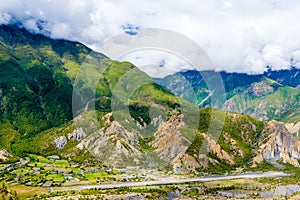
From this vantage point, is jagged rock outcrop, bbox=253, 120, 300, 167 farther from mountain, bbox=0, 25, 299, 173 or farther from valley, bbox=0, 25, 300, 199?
mountain, bbox=0, 25, 299, 173

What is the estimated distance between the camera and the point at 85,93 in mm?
184500

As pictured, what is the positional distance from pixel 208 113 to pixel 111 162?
130 ft

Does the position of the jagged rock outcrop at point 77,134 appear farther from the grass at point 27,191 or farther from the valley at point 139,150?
the grass at point 27,191

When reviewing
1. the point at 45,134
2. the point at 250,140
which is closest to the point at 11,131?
the point at 45,134

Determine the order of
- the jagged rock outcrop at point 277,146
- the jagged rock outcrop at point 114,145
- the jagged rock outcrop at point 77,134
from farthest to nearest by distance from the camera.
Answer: the jagged rock outcrop at point 277,146, the jagged rock outcrop at point 77,134, the jagged rock outcrop at point 114,145

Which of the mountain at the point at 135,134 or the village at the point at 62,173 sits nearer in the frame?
the village at the point at 62,173

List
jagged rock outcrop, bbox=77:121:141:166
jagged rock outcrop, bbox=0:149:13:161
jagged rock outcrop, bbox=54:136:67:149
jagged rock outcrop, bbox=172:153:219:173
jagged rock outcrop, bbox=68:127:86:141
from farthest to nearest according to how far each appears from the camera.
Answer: jagged rock outcrop, bbox=54:136:67:149
jagged rock outcrop, bbox=68:127:86:141
jagged rock outcrop, bbox=0:149:13:161
jagged rock outcrop, bbox=172:153:219:173
jagged rock outcrop, bbox=77:121:141:166

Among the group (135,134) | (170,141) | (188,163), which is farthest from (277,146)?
(135,134)

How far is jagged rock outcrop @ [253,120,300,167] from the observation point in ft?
474

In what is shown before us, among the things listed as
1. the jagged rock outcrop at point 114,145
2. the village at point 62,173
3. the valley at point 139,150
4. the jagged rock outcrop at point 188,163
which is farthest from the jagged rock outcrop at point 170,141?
the village at point 62,173

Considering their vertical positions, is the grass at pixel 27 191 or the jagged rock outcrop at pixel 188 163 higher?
the jagged rock outcrop at pixel 188 163

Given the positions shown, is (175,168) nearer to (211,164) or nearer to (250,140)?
(211,164)

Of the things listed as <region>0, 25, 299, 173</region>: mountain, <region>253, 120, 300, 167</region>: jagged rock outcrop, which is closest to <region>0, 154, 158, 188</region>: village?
<region>0, 25, 299, 173</region>: mountain

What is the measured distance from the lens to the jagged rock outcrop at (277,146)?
144 meters
